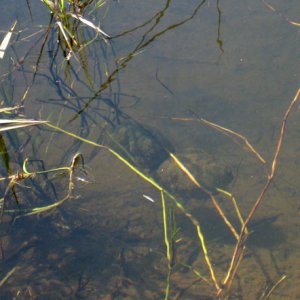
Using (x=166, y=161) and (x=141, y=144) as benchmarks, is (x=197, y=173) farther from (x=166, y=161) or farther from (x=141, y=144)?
(x=141, y=144)

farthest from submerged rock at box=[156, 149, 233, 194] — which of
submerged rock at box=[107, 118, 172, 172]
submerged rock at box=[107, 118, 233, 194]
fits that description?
submerged rock at box=[107, 118, 172, 172]

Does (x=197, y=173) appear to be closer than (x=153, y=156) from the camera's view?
Yes

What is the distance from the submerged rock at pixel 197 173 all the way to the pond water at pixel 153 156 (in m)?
0.01

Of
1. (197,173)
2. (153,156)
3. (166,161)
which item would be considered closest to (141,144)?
(153,156)

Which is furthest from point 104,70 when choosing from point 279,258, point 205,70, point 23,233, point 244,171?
point 279,258

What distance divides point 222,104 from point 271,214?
1700mm

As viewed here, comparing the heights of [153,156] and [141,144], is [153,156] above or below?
below

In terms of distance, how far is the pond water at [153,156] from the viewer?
132 inches

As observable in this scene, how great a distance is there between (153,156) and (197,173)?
540 millimetres

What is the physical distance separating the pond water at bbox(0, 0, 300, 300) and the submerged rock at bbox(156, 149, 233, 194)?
0.01 meters

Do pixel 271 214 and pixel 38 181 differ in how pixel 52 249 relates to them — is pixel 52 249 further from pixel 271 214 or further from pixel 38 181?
pixel 271 214

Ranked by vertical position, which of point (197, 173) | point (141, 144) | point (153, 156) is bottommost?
point (197, 173)

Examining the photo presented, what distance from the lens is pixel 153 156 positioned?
4719mm

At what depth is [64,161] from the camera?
14.6 ft
